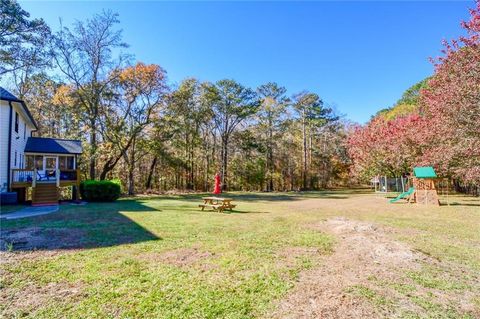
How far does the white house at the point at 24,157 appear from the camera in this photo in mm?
12945

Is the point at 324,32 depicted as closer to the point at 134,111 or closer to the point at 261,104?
the point at 261,104

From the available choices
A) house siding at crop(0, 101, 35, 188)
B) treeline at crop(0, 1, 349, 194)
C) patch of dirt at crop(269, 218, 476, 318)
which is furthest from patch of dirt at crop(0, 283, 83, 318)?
treeline at crop(0, 1, 349, 194)

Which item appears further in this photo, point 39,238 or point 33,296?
point 39,238

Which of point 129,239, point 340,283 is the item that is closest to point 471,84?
Result: point 340,283

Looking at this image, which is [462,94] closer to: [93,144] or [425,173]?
[425,173]

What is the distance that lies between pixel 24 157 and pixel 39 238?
14.2 meters

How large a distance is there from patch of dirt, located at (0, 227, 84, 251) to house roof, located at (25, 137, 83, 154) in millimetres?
11472

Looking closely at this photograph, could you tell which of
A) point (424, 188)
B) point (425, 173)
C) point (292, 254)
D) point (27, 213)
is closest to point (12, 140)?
point (27, 213)

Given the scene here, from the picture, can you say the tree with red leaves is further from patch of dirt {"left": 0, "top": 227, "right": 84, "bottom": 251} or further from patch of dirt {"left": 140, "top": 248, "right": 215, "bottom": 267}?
patch of dirt {"left": 0, "top": 227, "right": 84, "bottom": 251}

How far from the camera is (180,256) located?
4867 mm

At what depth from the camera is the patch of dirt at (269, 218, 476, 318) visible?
2959 mm

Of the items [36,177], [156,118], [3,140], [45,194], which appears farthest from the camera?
[156,118]

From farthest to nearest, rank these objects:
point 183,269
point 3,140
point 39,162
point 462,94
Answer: point 39,162, point 3,140, point 462,94, point 183,269

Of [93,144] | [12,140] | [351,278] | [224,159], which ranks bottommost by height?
[351,278]
